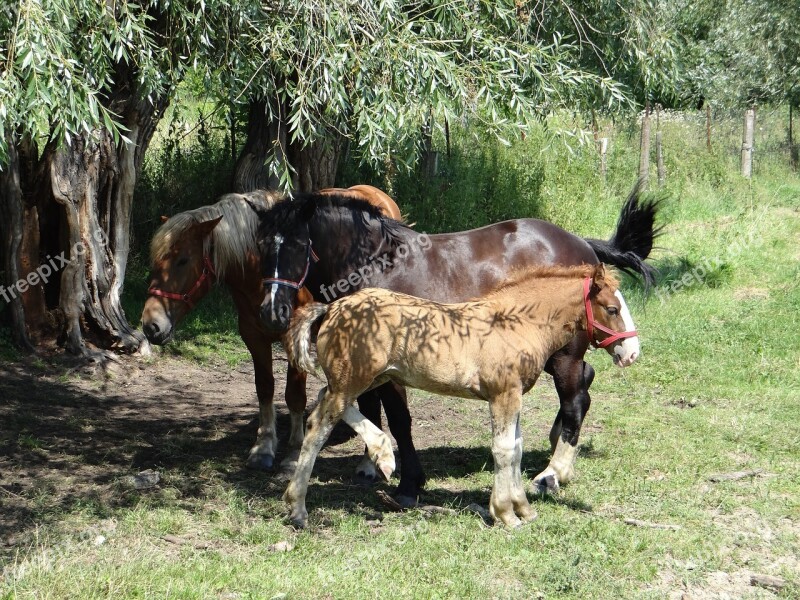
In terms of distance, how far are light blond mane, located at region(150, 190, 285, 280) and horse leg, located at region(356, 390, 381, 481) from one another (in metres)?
1.39

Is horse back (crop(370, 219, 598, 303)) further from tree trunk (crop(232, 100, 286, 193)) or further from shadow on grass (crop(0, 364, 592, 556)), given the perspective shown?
tree trunk (crop(232, 100, 286, 193))

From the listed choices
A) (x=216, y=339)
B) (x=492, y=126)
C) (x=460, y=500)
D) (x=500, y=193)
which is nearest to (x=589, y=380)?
(x=460, y=500)

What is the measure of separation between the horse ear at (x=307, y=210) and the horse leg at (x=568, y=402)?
2032 mm

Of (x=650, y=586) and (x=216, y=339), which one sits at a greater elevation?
(x=216, y=339)

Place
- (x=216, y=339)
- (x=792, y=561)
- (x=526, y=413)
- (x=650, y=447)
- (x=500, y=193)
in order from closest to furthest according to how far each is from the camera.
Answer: (x=792, y=561) < (x=650, y=447) < (x=526, y=413) < (x=216, y=339) < (x=500, y=193)

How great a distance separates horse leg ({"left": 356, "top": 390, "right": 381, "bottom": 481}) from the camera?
6461 mm

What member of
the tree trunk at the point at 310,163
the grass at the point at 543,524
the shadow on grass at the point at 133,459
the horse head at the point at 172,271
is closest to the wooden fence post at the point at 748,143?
the grass at the point at 543,524

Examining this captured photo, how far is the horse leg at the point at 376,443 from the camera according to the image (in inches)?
198

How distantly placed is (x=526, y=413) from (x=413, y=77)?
3.60 m

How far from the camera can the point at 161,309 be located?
6480 mm

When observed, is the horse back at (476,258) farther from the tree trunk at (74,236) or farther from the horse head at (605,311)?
the tree trunk at (74,236)

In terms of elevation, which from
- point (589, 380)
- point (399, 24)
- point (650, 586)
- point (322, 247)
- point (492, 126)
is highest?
point (399, 24)

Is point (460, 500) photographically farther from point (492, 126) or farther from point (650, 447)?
point (492, 126)

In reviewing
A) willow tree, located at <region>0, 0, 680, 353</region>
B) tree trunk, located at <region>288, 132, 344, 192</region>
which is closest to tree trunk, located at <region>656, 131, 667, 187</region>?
willow tree, located at <region>0, 0, 680, 353</region>
